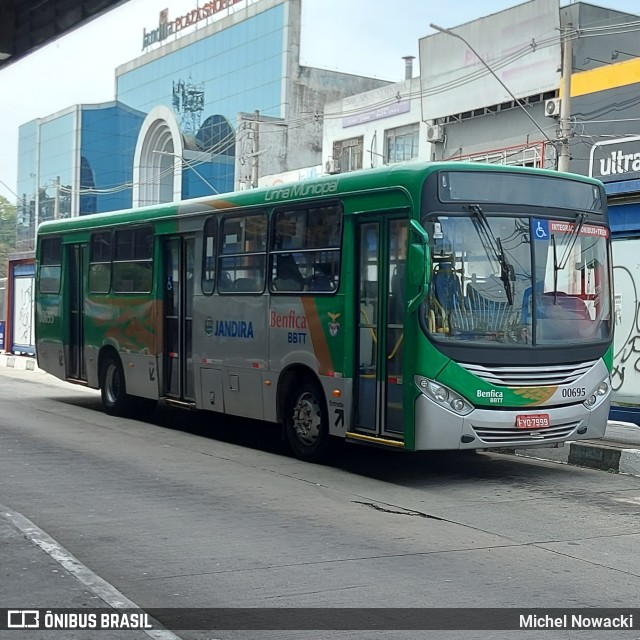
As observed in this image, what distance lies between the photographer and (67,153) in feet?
298

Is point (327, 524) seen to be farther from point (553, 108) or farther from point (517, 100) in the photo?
point (553, 108)

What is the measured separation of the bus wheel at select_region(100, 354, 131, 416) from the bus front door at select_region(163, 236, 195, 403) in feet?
5.20

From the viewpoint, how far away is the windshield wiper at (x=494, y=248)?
33.3 ft

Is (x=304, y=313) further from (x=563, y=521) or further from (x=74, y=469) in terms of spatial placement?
(x=563, y=521)

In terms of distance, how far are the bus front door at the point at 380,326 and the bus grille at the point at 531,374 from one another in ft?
2.61

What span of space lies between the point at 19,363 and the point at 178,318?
687 inches

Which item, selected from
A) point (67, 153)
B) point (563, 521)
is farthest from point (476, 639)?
point (67, 153)

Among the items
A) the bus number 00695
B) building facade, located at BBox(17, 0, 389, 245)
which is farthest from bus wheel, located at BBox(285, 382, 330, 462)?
building facade, located at BBox(17, 0, 389, 245)

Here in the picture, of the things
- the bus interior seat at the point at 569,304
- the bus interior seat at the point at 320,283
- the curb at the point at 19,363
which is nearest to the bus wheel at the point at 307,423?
the bus interior seat at the point at 320,283

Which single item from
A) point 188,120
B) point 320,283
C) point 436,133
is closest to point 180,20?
point 188,120

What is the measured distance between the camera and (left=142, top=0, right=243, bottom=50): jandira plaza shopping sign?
82.4 m

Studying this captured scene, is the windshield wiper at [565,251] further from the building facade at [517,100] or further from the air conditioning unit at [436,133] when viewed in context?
the air conditioning unit at [436,133]

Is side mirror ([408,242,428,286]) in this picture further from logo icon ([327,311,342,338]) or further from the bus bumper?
logo icon ([327,311,342,338])

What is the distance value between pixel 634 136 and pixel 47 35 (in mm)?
18441
